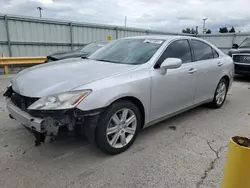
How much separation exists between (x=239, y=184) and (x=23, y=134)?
9.80 feet

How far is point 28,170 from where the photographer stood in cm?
248

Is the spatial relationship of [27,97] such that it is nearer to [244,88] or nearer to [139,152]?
[139,152]

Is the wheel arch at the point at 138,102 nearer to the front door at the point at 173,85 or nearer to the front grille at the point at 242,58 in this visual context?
the front door at the point at 173,85

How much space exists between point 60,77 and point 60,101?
0.50 meters

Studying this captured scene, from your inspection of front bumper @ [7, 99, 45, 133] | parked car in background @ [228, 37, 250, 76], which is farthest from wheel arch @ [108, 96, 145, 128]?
parked car in background @ [228, 37, 250, 76]

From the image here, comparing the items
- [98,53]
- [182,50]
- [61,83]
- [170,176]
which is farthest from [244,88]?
[61,83]

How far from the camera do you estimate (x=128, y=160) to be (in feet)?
8.91

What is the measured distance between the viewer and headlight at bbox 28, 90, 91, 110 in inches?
90.4

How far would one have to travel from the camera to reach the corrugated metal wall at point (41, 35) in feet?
31.6

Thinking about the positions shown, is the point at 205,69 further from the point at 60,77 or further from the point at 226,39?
the point at 226,39

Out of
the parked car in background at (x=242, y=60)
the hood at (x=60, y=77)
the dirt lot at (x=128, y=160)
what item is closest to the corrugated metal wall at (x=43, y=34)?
the parked car in background at (x=242, y=60)

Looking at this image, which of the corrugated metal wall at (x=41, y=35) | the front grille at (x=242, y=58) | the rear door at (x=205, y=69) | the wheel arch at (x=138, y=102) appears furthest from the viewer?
the corrugated metal wall at (x=41, y=35)

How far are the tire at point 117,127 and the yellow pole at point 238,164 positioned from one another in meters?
1.43

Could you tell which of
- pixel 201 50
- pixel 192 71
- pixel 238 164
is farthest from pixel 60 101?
pixel 201 50
